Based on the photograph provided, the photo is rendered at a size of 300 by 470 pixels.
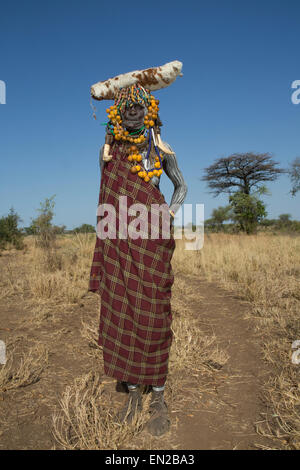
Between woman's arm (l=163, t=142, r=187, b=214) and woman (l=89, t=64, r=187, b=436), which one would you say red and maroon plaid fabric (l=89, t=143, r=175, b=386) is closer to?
woman (l=89, t=64, r=187, b=436)

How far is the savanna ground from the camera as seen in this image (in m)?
2.03

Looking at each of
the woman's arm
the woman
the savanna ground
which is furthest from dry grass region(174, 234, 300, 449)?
the woman's arm

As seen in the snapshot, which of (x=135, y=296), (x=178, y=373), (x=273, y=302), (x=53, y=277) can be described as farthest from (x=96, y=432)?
(x=53, y=277)

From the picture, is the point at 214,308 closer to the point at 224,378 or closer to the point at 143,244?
the point at 224,378

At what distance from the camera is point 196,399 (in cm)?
251

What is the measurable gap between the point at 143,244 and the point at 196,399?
1.31 metres

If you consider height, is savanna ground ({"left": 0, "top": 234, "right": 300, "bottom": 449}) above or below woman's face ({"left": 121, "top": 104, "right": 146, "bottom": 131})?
below

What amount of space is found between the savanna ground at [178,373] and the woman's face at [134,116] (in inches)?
74.5

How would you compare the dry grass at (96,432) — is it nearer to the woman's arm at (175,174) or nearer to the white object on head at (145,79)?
the woman's arm at (175,174)

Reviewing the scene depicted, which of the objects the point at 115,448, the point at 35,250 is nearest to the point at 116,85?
the point at 115,448

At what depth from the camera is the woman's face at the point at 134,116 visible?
2.35m

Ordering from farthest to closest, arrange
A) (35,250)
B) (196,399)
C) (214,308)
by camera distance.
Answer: (35,250) → (214,308) → (196,399)

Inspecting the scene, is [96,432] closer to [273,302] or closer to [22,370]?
[22,370]

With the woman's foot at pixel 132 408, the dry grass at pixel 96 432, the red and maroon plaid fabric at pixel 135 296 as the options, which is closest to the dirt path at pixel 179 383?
the dry grass at pixel 96 432
